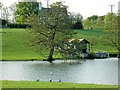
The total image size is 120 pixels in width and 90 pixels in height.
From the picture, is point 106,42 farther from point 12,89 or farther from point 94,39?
point 12,89

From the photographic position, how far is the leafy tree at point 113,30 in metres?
65.8

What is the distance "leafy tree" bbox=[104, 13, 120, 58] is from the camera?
216 ft

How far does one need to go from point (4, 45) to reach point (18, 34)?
9.06 m

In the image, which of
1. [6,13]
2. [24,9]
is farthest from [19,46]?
[6,13]

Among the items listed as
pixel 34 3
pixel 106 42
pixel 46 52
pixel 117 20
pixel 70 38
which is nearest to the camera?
pixel 70 38

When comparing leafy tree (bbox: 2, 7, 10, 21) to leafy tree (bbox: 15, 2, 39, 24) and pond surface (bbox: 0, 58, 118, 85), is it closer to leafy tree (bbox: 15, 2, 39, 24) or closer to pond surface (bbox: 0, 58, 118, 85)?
leafy tree (bbox: 15, 2, 39, 24)

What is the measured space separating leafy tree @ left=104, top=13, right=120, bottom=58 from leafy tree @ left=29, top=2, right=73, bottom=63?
13232 millimetres

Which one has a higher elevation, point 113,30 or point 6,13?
point 6,13

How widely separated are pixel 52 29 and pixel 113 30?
15.2 meters

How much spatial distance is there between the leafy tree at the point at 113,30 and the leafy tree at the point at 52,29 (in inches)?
Result: 521

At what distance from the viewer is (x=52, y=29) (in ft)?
181

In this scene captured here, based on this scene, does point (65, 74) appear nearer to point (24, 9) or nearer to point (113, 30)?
point (113, 30)

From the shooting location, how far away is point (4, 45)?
6925 centimetres

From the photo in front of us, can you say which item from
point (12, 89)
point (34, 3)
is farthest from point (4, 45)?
point (12, 89)
